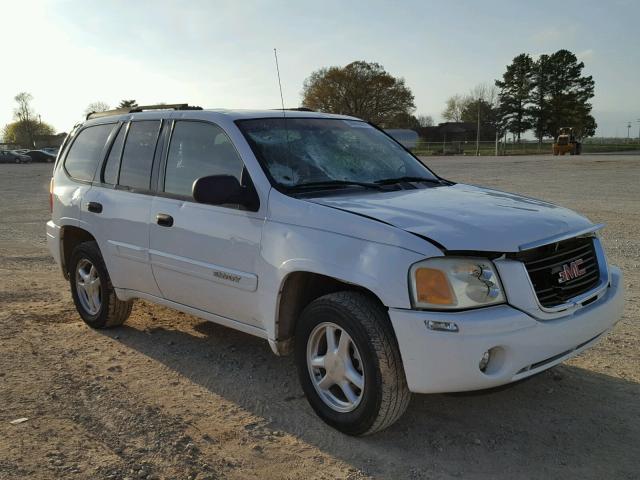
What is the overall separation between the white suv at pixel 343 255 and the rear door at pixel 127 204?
0.02 metres

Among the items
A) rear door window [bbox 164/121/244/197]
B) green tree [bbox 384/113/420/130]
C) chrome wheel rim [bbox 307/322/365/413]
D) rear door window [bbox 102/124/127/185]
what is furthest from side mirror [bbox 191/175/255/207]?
green tree [bbox 384/113/420/130]

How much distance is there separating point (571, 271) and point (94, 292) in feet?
12.8

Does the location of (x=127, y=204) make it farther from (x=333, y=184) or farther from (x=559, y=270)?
(x=559, y=270)

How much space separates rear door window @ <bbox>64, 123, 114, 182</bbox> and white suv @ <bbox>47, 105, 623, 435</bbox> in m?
0.11

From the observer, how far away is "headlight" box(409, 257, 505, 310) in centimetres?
301

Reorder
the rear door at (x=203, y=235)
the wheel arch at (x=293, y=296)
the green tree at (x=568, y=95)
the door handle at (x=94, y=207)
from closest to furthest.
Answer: the wheel arch at (x=293, y=296), the rear door at (x=203, y=235), the door handle at (x=94, y=207), the green tree at (x=568, y=95)

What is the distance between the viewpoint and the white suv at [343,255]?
119 inches

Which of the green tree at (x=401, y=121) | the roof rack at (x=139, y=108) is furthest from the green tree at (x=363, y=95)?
the roof rack at (x=139, y=108)

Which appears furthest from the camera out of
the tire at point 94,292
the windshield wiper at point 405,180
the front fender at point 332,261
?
the tire at point 94,292

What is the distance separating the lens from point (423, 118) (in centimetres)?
10569

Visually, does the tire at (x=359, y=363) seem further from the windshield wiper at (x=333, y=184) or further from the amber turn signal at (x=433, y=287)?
the windshield wiper at (x=333, y=184)

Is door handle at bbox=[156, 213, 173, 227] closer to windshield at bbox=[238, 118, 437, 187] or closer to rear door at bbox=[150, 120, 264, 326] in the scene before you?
rear door at bbox=[150, 120, 264, 326]

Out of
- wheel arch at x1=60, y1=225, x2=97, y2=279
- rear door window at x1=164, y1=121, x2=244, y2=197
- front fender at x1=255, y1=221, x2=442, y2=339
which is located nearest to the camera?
front fender at x1=255, y1=221, x2=442, y2=339

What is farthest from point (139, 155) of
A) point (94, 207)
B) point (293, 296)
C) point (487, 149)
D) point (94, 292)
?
point (487, 149)
